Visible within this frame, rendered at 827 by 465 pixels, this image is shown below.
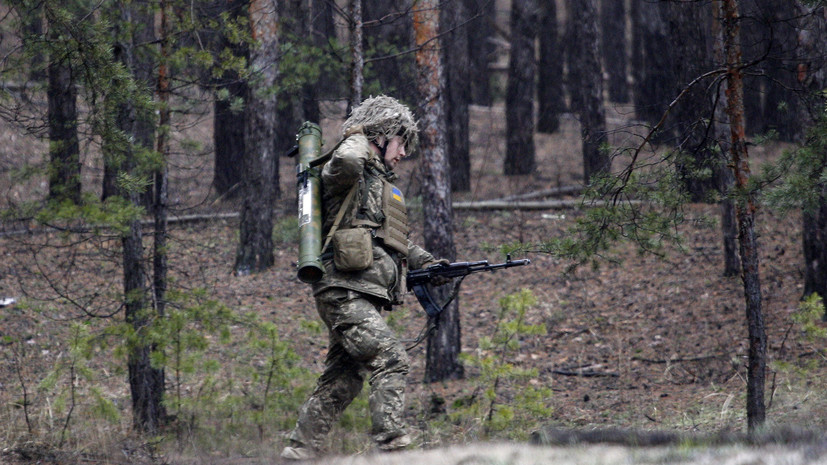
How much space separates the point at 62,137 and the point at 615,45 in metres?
24.5

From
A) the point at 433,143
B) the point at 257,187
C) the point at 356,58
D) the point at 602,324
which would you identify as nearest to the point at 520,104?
the point at 257,187

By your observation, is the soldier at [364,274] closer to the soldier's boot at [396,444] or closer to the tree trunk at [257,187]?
the soldier's boot at [396,444]

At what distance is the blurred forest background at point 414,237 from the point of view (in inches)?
241

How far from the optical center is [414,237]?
14.5m

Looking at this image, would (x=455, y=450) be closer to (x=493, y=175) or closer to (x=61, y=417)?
(x=61, y=417)


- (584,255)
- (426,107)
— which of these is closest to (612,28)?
(426,107)

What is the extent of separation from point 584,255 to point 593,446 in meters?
2.80

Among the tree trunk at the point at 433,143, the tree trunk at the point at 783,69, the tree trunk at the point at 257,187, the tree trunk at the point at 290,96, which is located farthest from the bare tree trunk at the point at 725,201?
the tree trunk at the point at 257,187

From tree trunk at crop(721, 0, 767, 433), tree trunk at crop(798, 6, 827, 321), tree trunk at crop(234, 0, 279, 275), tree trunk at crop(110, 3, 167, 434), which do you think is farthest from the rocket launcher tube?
tree trunk at crop(234, 0, 279, 275)

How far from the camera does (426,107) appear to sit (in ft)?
29.9

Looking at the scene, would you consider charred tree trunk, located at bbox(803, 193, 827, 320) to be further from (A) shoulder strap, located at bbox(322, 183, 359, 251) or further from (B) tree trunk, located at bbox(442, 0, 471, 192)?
(B) tree trunk, located at bbox(442, 0, 471, 192)

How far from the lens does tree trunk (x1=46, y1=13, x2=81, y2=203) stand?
6664 millimetres

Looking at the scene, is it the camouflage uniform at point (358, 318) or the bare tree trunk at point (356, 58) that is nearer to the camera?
the camouflage uniform at point (358, 318)

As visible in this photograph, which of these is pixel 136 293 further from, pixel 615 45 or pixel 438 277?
pixel 615 45
